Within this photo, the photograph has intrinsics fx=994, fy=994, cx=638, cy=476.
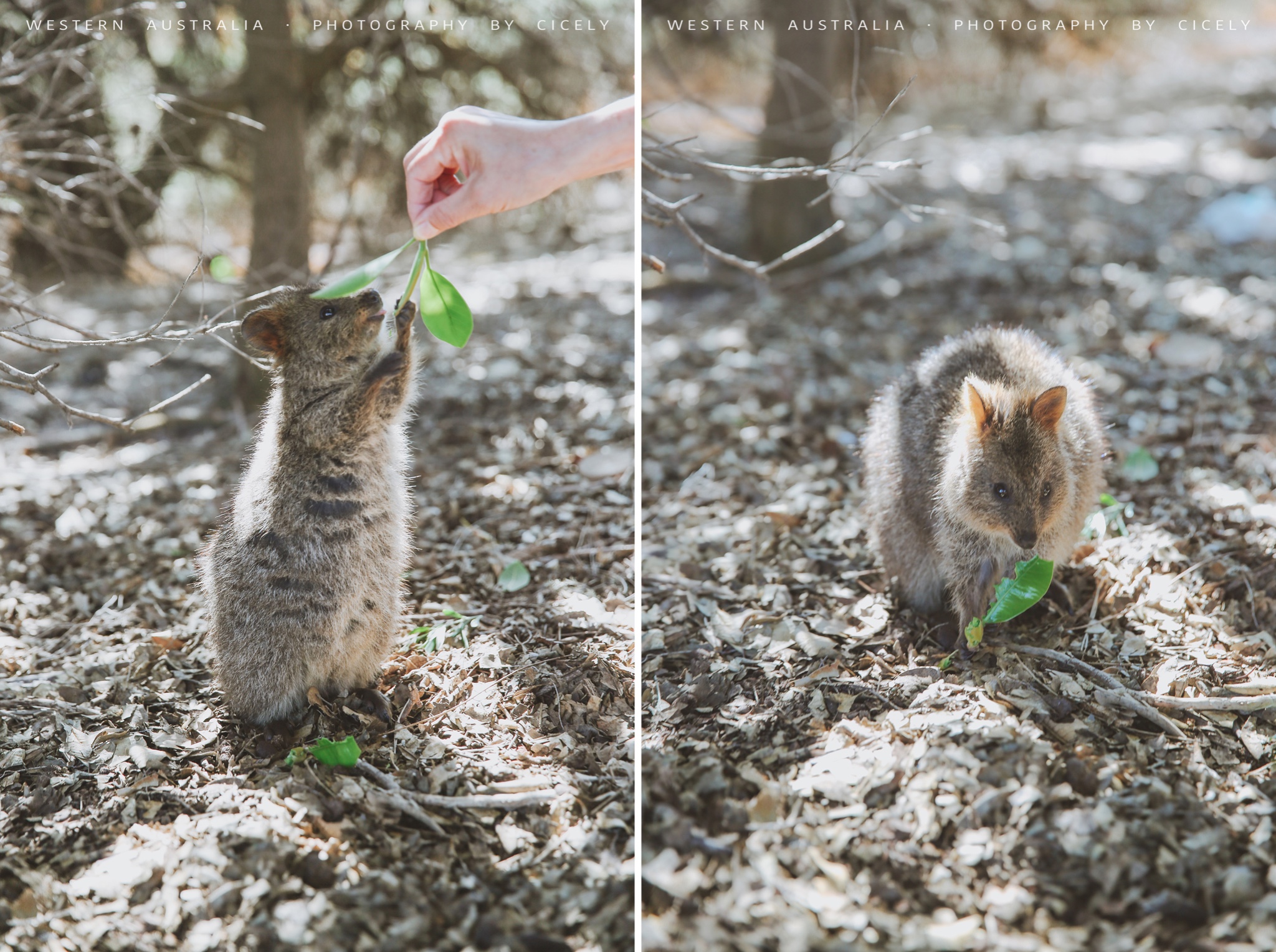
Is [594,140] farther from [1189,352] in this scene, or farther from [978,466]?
[1189,352]

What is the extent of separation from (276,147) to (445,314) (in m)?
3.57

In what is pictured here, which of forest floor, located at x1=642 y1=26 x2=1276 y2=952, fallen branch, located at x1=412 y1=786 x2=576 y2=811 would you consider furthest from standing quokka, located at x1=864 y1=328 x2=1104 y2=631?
fallen branch, located at x1=412 y1=786 x2=576 y2=811

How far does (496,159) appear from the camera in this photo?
328 cm

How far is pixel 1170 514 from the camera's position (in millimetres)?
4285

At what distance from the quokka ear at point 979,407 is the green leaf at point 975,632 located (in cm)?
65

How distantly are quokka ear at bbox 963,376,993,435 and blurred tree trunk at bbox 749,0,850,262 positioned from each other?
158 inches

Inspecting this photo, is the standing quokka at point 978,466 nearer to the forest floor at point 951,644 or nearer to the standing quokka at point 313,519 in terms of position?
the forest floor at point 951,644

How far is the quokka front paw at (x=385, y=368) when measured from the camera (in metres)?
3.38

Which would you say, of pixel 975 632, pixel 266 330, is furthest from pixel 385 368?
pixel 975 632

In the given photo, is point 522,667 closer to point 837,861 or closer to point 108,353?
point 837,861

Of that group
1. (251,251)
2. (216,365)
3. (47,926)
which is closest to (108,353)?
(216,365)

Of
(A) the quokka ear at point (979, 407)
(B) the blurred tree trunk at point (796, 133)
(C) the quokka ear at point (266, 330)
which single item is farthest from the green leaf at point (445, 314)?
(B) the blurred tree trunk at point (796, 133)

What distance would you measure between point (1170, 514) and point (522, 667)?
9.33 feet

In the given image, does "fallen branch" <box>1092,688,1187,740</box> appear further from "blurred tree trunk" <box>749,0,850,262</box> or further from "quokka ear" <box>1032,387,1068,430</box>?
"blurred tree trunk" <box>749,0,850,262</box>
